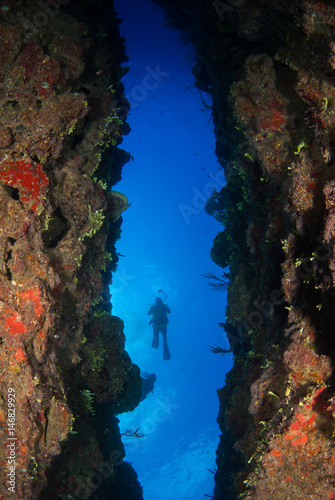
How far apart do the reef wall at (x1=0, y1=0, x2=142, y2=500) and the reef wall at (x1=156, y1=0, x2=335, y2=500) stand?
2.92m

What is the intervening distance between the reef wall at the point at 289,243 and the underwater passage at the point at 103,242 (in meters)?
0.02

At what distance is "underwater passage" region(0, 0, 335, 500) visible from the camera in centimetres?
339

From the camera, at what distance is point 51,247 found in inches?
185

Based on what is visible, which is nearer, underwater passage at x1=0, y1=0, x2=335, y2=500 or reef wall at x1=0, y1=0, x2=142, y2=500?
underwater passage at x1=0, y1=0, x2=335, y2=500

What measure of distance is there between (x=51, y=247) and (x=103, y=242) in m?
1.73

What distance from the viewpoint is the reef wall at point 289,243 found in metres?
3.23

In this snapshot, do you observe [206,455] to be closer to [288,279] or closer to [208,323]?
[208,323]

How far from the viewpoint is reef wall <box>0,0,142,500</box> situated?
3.71 m

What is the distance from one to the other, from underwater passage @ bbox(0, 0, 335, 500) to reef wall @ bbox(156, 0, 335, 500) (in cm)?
2

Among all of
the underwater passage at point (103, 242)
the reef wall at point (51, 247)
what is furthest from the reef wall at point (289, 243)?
the reef wall at point (51, 247)

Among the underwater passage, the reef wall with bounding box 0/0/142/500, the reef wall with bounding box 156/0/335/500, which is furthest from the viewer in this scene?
the reef wall with bounding box 0/0/142/500

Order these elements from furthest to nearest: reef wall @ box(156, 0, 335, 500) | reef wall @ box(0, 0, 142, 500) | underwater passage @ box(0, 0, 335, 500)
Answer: reef wall @ box(0, 0, 142, 500), underwater passage @ box(0, 0, 335, 500), reef wall @ box(156, 0, 335, 500)

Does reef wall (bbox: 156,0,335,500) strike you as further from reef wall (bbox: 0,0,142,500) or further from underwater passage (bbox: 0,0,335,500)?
reef wall (bbox: 0,0,142,500)

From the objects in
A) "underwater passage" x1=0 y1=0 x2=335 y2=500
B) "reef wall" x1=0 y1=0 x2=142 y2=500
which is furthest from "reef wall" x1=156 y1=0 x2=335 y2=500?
"reef wall" x1=0 y1=0 x2=142 y2=500
